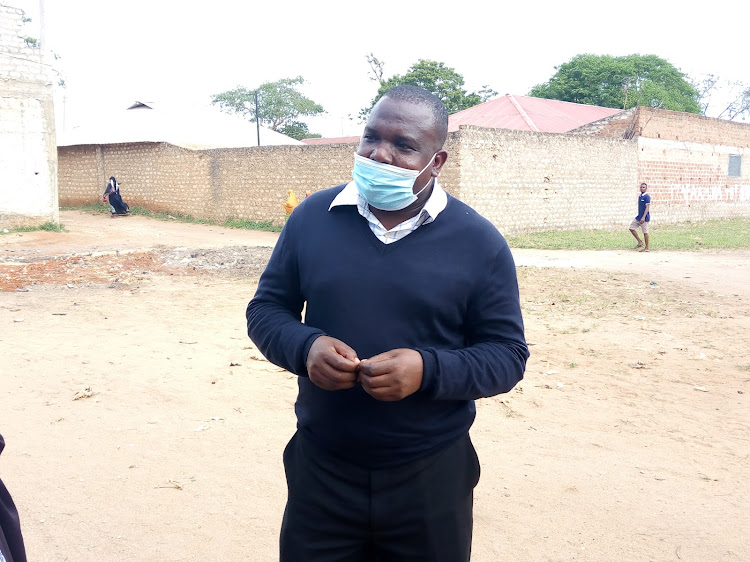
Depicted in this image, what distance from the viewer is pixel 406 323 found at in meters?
1.67

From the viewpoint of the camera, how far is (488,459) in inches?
160

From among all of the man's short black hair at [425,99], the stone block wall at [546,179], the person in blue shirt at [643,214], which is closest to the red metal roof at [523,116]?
the stone block wall at [546,179]

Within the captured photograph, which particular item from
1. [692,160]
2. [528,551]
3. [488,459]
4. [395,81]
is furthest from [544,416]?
[395,81]

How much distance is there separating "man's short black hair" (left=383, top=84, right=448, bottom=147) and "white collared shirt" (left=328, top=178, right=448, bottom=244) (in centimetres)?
18

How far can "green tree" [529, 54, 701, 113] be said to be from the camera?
37.2 meters

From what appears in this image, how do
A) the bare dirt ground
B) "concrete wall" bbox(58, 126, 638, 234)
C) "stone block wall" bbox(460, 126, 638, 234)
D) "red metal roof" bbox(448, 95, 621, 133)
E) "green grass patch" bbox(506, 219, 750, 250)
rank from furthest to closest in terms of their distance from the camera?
1. "red metal roof" bbox(448, 95, 621, 133)
2. "concrete wall" bbox(58, 126, 638, 234)
3. "stone block wall" bbox(460, 126, 638, 234)
4. "green grass patch" bbox(506, 219, 750, 250)
5. the bare dirt ground

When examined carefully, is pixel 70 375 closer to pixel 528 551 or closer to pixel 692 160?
pixel 528 551

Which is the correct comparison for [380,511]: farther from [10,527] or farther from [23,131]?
[23,131]

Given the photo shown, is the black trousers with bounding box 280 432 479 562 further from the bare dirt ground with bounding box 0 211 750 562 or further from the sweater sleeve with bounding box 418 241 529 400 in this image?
the bare dirt ground with bounding box 0 211 750 562

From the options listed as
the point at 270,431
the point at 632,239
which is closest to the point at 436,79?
the point at 632,239

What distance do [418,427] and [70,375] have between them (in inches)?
178

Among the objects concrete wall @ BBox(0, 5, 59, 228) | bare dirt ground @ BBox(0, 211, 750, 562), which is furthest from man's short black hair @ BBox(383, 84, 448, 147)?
concrete wall @ BBox(0, 5, 59, 228)

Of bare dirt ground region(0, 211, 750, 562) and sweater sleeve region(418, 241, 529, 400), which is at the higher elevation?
sweater sleeve region(418, 241, 529, 400)

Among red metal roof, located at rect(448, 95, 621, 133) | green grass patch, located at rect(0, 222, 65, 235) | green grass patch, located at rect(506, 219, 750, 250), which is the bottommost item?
green grass patch, located at rect(506, 219, 750, 250)
